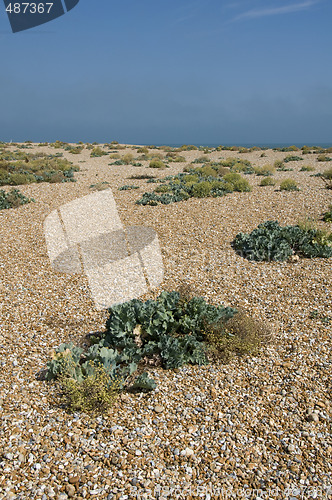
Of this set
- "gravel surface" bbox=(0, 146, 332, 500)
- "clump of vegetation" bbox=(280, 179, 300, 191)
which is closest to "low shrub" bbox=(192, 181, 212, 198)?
"clump of vegetation" bbox=(280, 179, 300, 191)

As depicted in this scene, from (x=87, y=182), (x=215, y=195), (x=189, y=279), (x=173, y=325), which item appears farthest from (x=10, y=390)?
(x=87, y=182)

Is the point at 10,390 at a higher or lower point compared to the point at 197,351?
higher

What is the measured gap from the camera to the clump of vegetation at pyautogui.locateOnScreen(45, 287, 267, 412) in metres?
4.36

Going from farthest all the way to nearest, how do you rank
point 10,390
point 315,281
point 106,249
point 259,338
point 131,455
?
1. point 106,249
2. point 315,281
3. point 259,338
4. point 10,390
5. point 131,455

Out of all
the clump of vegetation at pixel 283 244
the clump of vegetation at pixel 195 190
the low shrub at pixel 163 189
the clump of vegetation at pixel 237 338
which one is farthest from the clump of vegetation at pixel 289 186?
the clump of vegetation at pixel 237 338

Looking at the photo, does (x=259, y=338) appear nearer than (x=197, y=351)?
No

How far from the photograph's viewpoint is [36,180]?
19016 millimetres

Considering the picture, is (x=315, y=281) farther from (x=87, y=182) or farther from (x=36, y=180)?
(x=36, y=180)

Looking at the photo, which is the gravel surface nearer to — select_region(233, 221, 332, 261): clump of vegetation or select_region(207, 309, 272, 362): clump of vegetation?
select_region(207, 309, 272, 362): clump of vegetation

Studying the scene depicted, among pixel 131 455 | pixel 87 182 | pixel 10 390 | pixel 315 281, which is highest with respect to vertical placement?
pixel 87 182

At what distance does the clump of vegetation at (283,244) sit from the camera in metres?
8.52

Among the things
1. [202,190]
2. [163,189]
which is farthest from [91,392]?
[163,189]

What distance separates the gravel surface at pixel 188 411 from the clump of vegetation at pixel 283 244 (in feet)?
1.16

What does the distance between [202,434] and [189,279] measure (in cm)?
403
